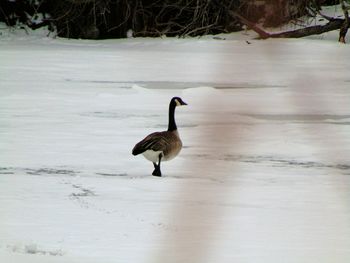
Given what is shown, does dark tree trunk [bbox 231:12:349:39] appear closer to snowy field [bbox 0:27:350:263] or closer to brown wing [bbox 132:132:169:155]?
snowy field [bbox 0:27:350:263]

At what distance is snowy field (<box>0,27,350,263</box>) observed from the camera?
6652 millimetres

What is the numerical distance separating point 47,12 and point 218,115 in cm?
1225

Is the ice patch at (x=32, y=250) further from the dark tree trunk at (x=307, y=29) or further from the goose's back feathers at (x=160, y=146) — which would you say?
the dark tree trunk at (x=307, y=29)

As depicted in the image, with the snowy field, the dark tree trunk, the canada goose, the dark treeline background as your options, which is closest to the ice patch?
the snowy field

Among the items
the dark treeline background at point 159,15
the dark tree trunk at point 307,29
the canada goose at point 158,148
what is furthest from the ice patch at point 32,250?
the dark treeline background at point 159,15

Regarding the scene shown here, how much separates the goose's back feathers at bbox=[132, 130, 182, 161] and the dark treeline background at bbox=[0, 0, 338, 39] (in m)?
12.7

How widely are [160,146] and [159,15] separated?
45.5 ft

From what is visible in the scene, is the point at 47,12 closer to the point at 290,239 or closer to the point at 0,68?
the point at 0,68

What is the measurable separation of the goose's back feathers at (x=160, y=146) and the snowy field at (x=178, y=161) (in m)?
0.22

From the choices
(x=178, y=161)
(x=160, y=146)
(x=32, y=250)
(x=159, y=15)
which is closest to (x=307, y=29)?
(x=159, y=15)

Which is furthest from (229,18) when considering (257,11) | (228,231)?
(228,231)

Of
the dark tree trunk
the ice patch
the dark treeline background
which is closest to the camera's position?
the ice patch

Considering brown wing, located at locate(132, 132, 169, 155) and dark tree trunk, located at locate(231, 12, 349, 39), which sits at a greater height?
brown wing, located at locate(132, 132, 169, 155)

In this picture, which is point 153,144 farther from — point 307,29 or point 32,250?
point 307,29
